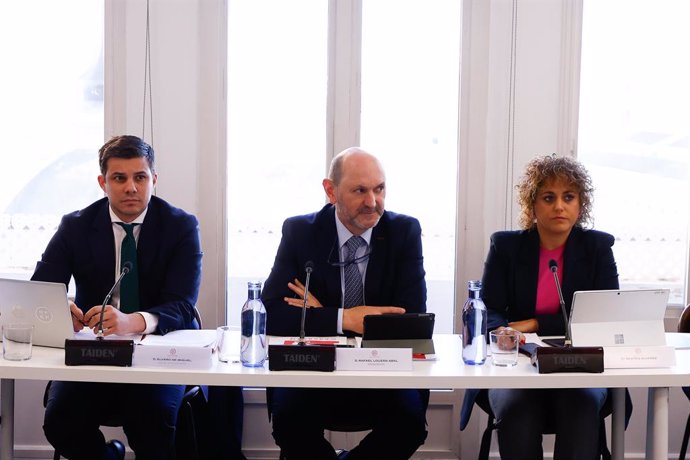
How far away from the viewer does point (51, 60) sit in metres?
3.36

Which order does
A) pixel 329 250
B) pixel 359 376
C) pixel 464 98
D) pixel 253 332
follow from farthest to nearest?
pixel 464 98 < pixel 329 250 < pixel 253 332 < pixel 359 376

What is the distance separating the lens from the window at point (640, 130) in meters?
3.35

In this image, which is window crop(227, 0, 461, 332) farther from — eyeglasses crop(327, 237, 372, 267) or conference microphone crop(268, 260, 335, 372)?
conference microphone crop(268, 260, 335, 372)

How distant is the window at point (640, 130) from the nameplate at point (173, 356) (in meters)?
2.14

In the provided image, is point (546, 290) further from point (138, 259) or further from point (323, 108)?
point (138, 259)

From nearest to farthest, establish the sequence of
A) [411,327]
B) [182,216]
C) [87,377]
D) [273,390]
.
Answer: [87,377] < [411,327] < [273,390] < [182,216]

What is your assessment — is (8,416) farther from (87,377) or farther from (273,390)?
(273,390)

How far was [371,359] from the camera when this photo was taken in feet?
6.64

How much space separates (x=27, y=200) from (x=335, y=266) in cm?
166

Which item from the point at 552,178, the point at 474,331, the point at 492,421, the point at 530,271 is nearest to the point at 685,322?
the point at 530,271

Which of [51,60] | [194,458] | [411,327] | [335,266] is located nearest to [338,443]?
[194,458]

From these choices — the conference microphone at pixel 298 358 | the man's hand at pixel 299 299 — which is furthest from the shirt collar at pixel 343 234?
the conference microphone at pixel 298 358

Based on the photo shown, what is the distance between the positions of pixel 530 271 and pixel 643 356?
2.15 feet

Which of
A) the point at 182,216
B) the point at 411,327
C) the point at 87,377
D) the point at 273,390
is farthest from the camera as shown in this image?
the point at 182,216
